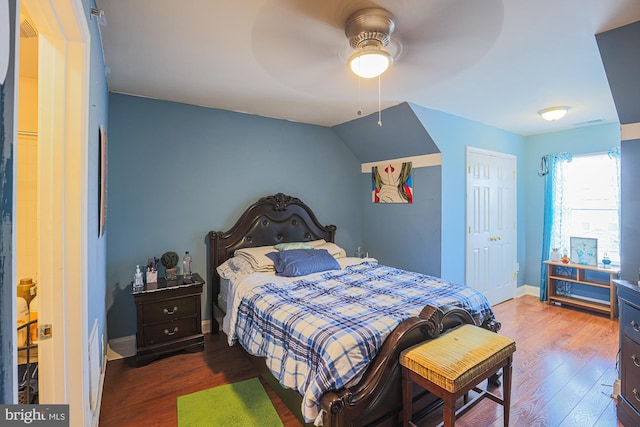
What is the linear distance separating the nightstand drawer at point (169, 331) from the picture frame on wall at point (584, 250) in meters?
4.80

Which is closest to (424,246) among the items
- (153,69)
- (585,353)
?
(585,353)

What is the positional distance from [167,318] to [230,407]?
3.68ft

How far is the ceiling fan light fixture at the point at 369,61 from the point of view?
193 centimetres

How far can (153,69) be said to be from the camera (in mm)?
2467

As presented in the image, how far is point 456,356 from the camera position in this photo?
68.3 inches

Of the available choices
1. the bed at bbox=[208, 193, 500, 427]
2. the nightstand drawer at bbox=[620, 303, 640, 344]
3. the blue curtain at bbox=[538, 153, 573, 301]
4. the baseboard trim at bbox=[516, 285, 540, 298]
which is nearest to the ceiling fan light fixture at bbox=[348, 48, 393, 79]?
the bed at bbox=[208, 193, 500, 427]

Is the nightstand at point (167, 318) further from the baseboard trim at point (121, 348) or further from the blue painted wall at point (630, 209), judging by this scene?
the blue painted wall at point (630, 209)

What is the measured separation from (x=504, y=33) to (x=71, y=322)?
9.08 feet

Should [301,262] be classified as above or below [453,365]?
above

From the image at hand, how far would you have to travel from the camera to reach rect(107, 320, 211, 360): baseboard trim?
2893mm

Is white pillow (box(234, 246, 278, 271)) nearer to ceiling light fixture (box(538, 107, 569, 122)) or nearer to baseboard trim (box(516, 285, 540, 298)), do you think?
ceiling light fixture (box(538, 107, 569, 122))

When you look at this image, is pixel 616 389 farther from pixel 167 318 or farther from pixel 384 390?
pixel 167 318

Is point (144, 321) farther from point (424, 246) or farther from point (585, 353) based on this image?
A: point (585, 353)

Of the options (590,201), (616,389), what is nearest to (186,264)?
(616,389)
